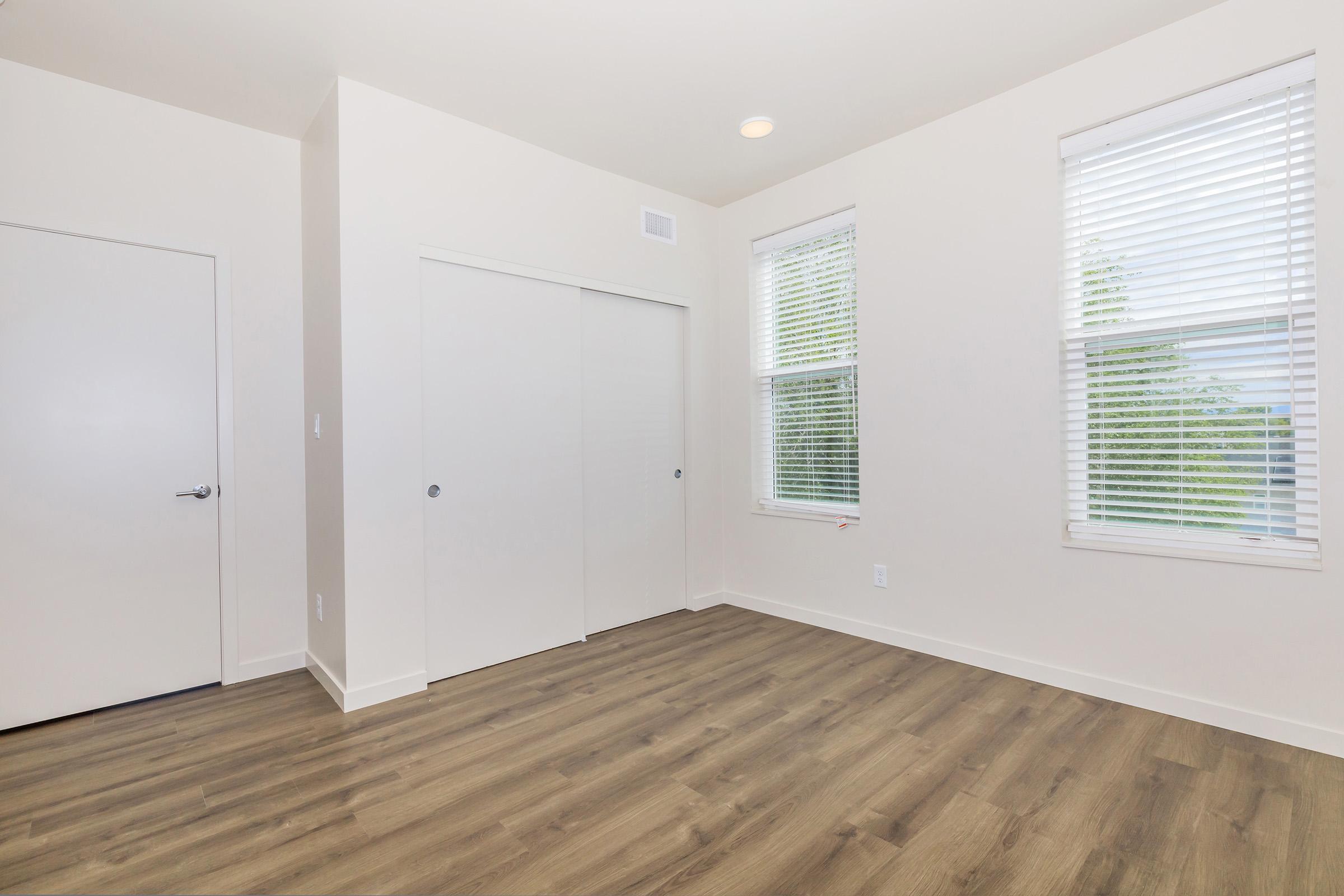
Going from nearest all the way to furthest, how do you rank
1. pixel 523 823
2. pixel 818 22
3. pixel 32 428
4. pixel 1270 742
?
pixel 523 823 → pixel 1270 742 → pixel 818 22 → pixel 32 428

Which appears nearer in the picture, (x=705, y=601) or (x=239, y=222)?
(x=239, y=222)

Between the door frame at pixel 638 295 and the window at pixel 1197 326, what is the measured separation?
2.18 meters

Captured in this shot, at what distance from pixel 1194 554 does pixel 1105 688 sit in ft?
2.22

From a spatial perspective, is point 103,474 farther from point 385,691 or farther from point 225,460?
point 385,691

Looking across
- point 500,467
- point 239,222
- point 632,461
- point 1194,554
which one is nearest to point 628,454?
point 632,461

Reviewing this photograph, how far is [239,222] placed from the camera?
3.14 metres

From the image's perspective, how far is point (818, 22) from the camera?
2.49 meters

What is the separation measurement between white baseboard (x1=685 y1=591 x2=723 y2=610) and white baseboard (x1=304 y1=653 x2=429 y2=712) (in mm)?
1815

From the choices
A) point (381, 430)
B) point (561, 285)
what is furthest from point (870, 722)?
point (561, 285)

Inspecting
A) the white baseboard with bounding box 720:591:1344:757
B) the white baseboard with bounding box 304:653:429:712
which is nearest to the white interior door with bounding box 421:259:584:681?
the white baseboard with bounding box 304:653:429:712

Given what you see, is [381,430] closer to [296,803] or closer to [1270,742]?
[296,803]

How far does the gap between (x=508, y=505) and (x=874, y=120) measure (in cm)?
274

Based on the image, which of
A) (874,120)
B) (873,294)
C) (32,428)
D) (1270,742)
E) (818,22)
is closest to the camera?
(1270,742)

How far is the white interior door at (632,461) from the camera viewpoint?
377 cm
